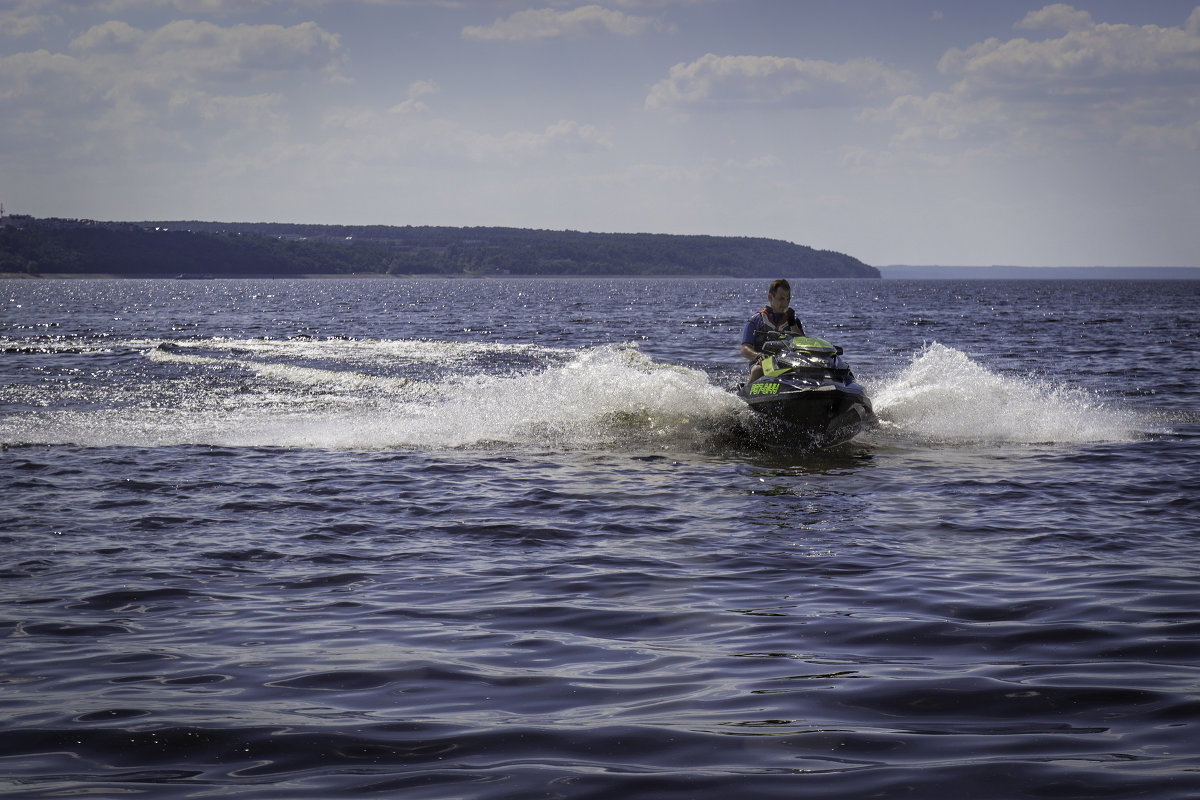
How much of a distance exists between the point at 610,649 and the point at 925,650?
5.62ft

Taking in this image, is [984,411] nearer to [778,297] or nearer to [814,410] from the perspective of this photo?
[778,297]

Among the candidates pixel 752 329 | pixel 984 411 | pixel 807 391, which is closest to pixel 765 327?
pixel 752 329

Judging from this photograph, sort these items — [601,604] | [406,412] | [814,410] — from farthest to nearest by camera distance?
[406,412] → [814,410] → [601,604]

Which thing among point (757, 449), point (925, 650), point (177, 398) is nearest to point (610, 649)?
→ point (925, 650)

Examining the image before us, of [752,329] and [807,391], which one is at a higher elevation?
[752,329]

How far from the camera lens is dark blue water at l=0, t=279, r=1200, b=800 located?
4441 mm

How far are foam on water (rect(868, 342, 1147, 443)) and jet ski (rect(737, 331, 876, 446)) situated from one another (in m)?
1.61

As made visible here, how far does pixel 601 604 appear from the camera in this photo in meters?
6.85

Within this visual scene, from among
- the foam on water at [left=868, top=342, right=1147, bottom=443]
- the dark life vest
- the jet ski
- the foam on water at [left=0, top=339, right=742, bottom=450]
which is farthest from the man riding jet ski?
the foam on water at [left=868, top=342, right=1147, bottom=443]

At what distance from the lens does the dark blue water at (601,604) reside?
14.6ft

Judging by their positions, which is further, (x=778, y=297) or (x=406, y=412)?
(x=406, y=412)

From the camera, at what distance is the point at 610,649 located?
19.5ft

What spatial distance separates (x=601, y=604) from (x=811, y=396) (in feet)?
24.5

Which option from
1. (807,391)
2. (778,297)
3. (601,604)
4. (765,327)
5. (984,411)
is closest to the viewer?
(601,604)
